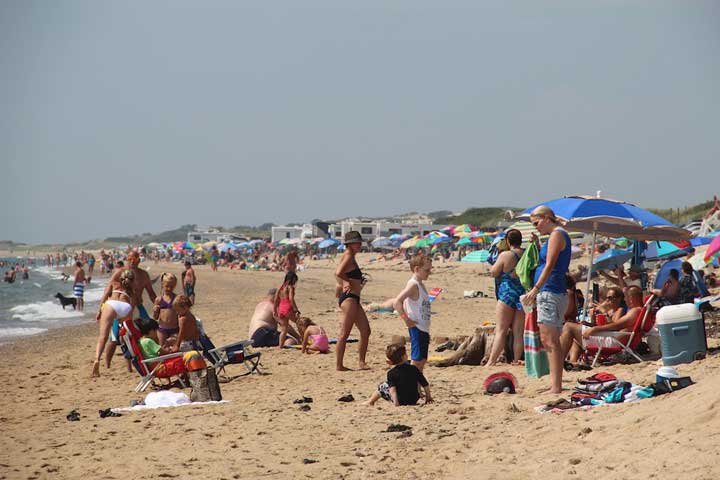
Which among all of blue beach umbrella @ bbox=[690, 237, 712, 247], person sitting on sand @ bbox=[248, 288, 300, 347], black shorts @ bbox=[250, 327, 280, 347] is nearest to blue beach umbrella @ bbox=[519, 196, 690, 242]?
person sitting on sand @ bbox=[248, 288, 300, 347]

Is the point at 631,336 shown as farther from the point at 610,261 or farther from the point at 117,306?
the point at 610,261

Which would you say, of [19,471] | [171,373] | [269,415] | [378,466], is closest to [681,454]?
[378,466]

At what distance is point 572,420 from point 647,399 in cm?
53

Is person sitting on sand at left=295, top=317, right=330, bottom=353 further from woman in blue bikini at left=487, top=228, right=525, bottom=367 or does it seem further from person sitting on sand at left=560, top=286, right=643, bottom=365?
person sitting on sand at left=560, top=286, right=643, bottom=365

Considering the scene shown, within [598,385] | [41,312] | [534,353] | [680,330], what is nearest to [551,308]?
[598,385]

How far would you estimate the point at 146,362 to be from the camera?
7.80 m

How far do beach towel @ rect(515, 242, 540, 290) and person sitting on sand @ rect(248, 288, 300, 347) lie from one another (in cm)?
473

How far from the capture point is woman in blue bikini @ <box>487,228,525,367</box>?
25.7 ft

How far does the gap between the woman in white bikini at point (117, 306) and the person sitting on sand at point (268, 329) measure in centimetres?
226

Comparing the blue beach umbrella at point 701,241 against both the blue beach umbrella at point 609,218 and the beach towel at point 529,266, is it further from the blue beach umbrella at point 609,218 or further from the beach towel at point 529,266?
Answer: the beach towel at point 529,266

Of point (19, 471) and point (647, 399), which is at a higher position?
point (647, 399)

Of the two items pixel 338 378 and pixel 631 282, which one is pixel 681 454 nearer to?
pixel 338 378

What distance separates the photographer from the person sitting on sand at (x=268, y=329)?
10.9m

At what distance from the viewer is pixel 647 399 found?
508 centimetres
